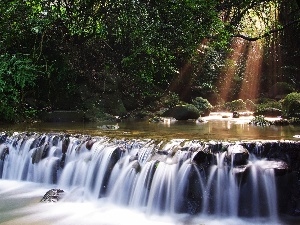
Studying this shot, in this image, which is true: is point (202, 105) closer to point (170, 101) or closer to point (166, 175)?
point (170, 101)

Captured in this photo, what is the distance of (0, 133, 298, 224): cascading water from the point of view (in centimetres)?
738

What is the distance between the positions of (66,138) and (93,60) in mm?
7801

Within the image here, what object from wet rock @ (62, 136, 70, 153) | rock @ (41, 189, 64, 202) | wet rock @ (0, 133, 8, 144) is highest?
wet rock @ (0, 133, 8, 144)

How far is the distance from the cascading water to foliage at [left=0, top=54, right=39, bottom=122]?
4.44m

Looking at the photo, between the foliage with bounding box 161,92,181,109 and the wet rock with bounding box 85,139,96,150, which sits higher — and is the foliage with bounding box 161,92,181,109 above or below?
above

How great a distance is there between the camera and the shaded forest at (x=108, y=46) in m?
11.4

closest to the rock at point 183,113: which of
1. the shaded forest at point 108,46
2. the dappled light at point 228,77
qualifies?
the shaded forest at point 108,46

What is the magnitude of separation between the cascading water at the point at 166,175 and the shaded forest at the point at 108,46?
3.86 meters

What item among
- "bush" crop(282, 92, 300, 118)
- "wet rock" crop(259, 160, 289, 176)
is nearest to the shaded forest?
"bush" crop(282, 92, 300, 118)

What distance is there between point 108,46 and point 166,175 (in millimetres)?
10498

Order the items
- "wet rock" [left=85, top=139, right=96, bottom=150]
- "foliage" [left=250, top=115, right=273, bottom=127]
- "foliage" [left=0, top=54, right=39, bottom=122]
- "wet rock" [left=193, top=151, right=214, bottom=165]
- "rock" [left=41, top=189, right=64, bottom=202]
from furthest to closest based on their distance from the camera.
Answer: "foliage" [left=0, top=54, right=39, bottom=122] < "foliage" [left=250, top=115, right=273, bottom=127] < "wet rock" [left=85, top=139, right=96, bottom=150] < "rock" [left=41, top=189, right=64, bottom=202] < "wet rock" [left=193, top=151, right=214, bottom=165]

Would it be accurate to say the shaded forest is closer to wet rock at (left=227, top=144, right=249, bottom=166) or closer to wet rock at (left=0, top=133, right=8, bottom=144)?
wet rock at (left=0, top=133, right=8, bottom=144)

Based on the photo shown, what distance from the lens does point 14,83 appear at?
14.2 meters

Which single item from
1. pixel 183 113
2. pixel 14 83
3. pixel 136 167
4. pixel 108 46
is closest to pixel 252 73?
pixel 108 46
